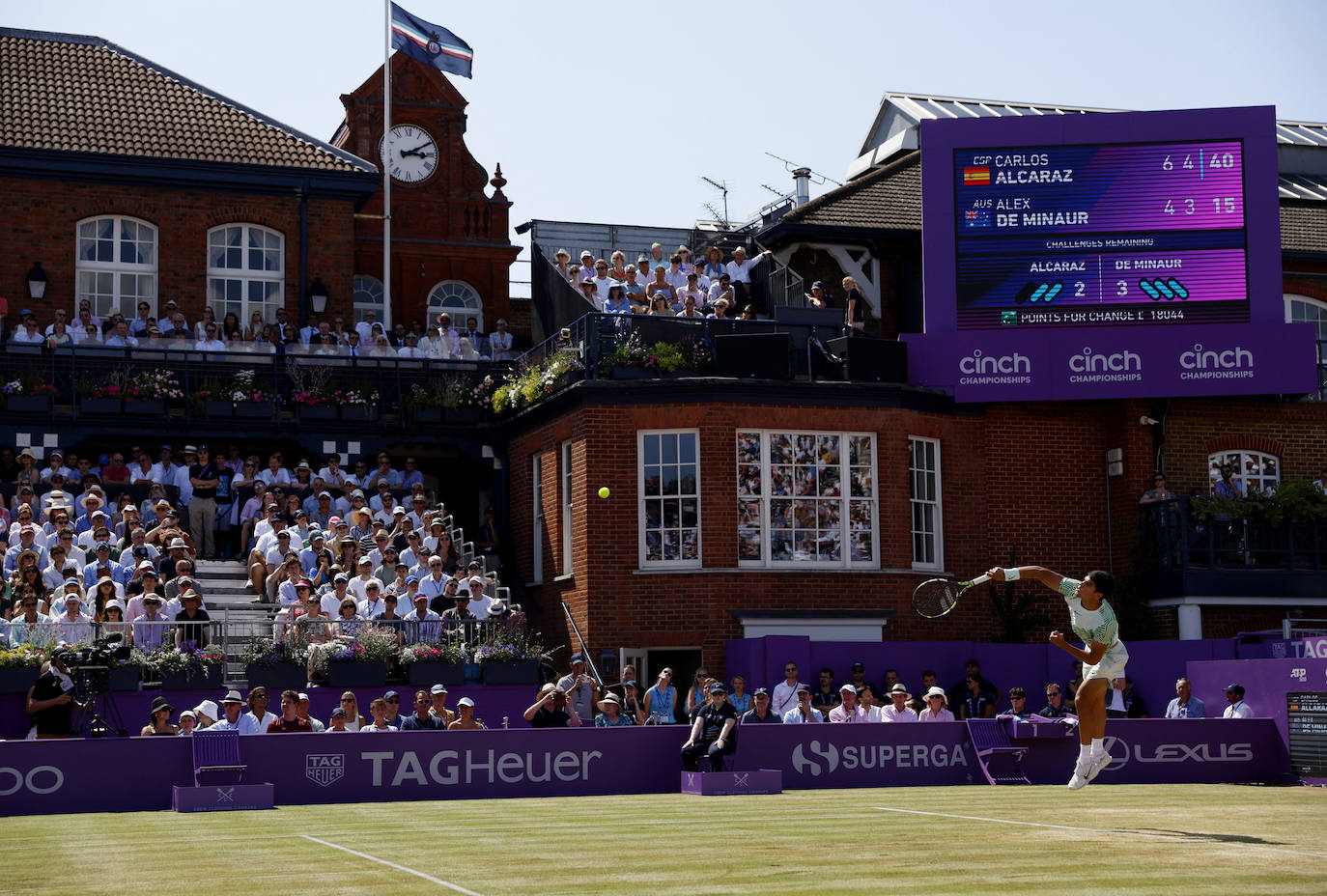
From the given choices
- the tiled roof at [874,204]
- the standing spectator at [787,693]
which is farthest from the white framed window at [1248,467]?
the standing spectator at [787,693]

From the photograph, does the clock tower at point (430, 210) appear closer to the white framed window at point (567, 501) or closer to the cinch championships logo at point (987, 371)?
the white framed window at point (567, 501)

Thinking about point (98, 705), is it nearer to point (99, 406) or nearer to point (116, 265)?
point (99, 406)

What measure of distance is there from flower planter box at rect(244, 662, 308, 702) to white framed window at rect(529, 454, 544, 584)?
7.55 metres

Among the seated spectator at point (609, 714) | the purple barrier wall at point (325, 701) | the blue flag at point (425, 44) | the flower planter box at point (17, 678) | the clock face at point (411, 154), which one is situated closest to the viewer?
the flower planter box at point (17, 678)

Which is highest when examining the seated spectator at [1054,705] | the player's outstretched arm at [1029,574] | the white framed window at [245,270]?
the white framed window at [245,270]

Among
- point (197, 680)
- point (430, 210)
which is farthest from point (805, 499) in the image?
point (430, 210)

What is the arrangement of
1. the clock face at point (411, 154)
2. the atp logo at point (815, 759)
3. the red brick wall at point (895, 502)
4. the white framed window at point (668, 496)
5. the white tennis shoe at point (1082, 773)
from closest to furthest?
1. the white tennis shoe at point (1082, 773)
2. the atp logo at point (815, 759)
3. the red brick wall at point (895, 502)
4. the white framed window at point (668, 496)
5. the clock face at point (411, 154)

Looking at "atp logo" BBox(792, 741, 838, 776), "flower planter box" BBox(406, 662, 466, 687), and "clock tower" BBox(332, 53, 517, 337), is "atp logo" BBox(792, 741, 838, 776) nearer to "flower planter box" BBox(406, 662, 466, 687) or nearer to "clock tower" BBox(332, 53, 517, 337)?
"flower planter box" BBox(406, 662, 466, 687)

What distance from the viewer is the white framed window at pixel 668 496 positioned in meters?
26.5

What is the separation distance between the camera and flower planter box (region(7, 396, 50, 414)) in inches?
1112

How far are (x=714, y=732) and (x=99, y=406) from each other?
48.3 ft

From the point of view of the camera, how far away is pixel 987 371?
2859cm

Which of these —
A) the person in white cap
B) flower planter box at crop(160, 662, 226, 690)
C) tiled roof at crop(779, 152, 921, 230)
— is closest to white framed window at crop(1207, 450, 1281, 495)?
tiled roof at crop(779, 152, 921, 230)

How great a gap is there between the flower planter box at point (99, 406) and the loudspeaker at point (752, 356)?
398 inches
